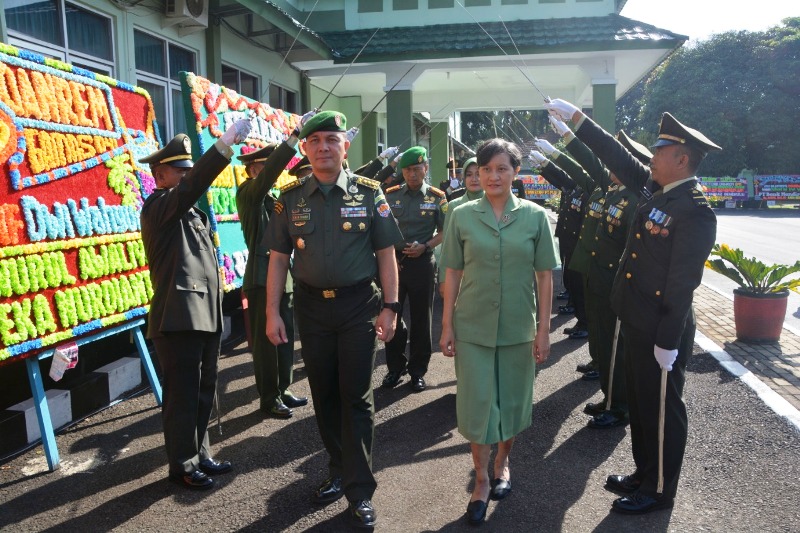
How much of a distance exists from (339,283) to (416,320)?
92.5 inches

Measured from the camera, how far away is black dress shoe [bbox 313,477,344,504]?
3.34 m

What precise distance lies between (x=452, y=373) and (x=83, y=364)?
315 centimetres

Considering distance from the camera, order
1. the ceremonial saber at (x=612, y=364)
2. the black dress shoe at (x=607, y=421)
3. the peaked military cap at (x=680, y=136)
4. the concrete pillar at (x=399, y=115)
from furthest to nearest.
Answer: the concrete pillar at (x=399, y=115) → the black dress shoe at (x=607, y=421) → the ceremonial saber at (x=612, y=364) → the peaked military cap at (x=680, y=136)

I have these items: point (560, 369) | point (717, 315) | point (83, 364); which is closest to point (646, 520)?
point (560, 369)

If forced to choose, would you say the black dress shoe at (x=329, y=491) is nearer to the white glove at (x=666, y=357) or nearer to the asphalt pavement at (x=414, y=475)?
the asphalt pavement at (x=414, y=475)

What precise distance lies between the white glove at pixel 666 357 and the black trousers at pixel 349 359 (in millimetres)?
1431

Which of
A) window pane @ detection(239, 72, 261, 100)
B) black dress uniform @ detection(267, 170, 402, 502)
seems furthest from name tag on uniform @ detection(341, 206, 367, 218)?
window pane @ detection(239, 72, 261, 100)

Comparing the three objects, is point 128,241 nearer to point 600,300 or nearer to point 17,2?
point 17,2

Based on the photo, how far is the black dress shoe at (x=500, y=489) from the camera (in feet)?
11.0

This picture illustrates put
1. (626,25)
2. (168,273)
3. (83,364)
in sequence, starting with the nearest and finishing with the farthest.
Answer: (168,273) < (83,364) < (626,25)

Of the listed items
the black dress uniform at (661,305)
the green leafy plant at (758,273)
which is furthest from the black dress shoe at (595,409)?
the green leafy plant at (758,273)

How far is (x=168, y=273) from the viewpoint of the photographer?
3.51 m

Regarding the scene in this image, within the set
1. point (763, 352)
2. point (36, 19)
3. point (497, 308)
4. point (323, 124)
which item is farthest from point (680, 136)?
point (36, 19)

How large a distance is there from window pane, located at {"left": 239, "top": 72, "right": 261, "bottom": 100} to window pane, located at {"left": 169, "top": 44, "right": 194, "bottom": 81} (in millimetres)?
1505
